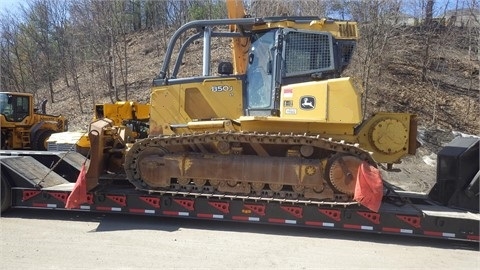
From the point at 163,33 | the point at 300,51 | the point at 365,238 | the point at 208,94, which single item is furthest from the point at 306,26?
the point at 163,33

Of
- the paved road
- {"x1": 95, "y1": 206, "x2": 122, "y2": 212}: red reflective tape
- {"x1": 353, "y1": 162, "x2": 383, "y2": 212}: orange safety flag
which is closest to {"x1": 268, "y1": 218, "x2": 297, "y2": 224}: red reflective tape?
the paved road

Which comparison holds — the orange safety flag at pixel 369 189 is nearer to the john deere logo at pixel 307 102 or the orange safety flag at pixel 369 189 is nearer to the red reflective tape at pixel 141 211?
the john deere logo at pixel 307 102

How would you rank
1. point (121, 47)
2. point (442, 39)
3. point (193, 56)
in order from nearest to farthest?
1. point (442, 39)
2. point (193, 56)
3. point (121, 47)

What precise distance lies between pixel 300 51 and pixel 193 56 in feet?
61.4

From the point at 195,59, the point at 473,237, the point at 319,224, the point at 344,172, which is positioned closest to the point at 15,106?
the point at 195,59

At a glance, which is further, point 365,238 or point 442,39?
point 442,39

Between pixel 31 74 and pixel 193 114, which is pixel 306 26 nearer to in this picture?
pixel 193 114

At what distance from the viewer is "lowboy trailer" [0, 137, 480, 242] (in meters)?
6.31

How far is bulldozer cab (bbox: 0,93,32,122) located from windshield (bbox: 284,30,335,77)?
1347cm

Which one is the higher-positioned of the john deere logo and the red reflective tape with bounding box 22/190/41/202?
the john deere logo

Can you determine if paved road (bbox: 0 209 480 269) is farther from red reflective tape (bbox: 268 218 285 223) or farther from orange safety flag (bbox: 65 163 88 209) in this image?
orange safety flag (bbox: 65 163 88 209)

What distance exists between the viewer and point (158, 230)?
6.63 m

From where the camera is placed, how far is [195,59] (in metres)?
24.7

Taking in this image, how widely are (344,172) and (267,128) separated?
130 cm
